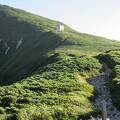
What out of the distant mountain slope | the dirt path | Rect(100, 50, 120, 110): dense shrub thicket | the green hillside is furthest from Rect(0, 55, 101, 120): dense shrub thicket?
the distant mountain slope

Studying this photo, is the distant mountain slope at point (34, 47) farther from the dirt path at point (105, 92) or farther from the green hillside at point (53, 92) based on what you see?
the dirt path at point (105, 92)

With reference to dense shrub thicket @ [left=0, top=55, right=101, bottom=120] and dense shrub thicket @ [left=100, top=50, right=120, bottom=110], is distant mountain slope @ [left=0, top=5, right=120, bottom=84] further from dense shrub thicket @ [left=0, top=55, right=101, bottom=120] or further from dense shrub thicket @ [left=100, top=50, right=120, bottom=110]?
dense shrub thicket @ [left=0, top=55, right=101, bottom=120]

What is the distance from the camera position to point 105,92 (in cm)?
6594

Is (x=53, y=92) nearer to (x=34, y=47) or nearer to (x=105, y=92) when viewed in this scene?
(x=105, y=92)

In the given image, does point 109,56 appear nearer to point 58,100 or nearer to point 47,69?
point 47,69

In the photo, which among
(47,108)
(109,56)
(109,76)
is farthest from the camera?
(109,56)

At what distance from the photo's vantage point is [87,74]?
8025cm

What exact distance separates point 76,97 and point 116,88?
26.6 feet

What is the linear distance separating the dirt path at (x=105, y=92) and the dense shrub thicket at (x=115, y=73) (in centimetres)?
91

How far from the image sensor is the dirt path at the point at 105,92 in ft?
175

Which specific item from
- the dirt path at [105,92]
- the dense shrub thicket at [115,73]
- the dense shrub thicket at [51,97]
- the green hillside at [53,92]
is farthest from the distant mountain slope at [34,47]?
the dirt path at [105,92]

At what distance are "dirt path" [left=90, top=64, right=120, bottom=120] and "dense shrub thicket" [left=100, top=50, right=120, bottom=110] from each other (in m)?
0.91

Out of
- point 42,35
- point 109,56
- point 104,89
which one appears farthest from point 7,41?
point 104,89

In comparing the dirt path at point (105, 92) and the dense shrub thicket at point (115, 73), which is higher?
the dense shrub thicket at point (115, 73)
